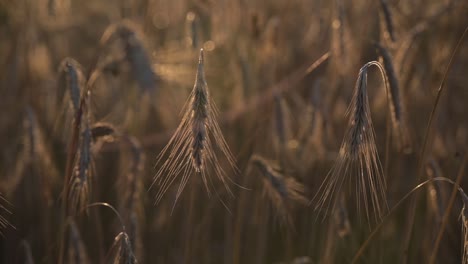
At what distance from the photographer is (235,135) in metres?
3.05

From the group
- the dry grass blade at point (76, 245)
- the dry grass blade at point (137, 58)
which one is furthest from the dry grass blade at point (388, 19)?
the dry grass blade at point (76, 245)

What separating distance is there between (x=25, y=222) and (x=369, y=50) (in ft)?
6.90

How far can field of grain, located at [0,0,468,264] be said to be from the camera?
5.61 ft

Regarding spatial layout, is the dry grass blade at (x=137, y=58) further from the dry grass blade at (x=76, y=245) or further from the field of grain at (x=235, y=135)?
the dry grass blade at (x=76, y=245)

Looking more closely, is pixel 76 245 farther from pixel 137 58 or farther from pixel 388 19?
pixel 388 19

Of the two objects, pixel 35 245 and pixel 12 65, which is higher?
pixel 12 65

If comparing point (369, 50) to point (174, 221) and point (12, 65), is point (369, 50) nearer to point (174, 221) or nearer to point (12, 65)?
point (174, 221)

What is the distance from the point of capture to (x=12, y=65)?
269 cm

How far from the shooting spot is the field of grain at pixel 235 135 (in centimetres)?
171

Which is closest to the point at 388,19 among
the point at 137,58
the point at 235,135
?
the point at 137,58

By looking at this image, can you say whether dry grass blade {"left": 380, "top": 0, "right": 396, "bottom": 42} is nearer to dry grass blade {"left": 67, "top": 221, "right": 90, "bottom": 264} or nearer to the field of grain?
the field of grain

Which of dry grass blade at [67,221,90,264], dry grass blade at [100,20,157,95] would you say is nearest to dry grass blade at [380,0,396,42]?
dry grass blade at [100,20,157,95]

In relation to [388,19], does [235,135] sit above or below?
below

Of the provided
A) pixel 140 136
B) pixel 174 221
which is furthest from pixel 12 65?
pixel 174 221
